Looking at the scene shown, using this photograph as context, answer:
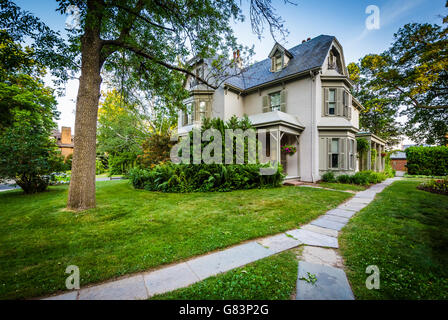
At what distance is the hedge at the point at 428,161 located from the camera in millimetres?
16359

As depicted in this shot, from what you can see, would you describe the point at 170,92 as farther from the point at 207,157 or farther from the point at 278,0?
the point at 278,0

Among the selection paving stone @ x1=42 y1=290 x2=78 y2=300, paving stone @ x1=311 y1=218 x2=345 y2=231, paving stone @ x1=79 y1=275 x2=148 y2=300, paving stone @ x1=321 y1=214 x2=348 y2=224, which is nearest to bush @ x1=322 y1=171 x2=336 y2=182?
paving stone @ x1=321 y1=214 x2=348 y2=224

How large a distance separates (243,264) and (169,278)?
35.5 inches

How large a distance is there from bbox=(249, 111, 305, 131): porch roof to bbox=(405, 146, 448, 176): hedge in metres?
17.1

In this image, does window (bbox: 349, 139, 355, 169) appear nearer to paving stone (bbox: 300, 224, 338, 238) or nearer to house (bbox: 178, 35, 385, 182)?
house (bbox: 178, 35, 385, 182)

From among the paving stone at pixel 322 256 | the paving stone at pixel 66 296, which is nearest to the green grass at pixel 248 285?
the paving stone at pixel 322 256

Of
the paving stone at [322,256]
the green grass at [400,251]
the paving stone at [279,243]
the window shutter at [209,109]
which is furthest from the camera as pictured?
the window shutter at [209,109]

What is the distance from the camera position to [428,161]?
56.2 ft

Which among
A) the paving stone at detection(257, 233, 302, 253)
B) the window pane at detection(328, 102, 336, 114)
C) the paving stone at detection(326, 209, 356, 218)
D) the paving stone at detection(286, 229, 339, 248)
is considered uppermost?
the window pane at detection(328, 102, 336, 114)

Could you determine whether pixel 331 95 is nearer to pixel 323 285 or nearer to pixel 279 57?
pixel 279 57

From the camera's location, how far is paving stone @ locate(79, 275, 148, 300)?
1646mm

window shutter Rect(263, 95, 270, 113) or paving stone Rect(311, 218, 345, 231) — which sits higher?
window shutter Rect(263, 95, 270, 113)

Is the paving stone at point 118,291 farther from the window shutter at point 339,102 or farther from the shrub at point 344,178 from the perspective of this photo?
the window shutter at point 339,102

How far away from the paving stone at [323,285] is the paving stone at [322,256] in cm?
12
